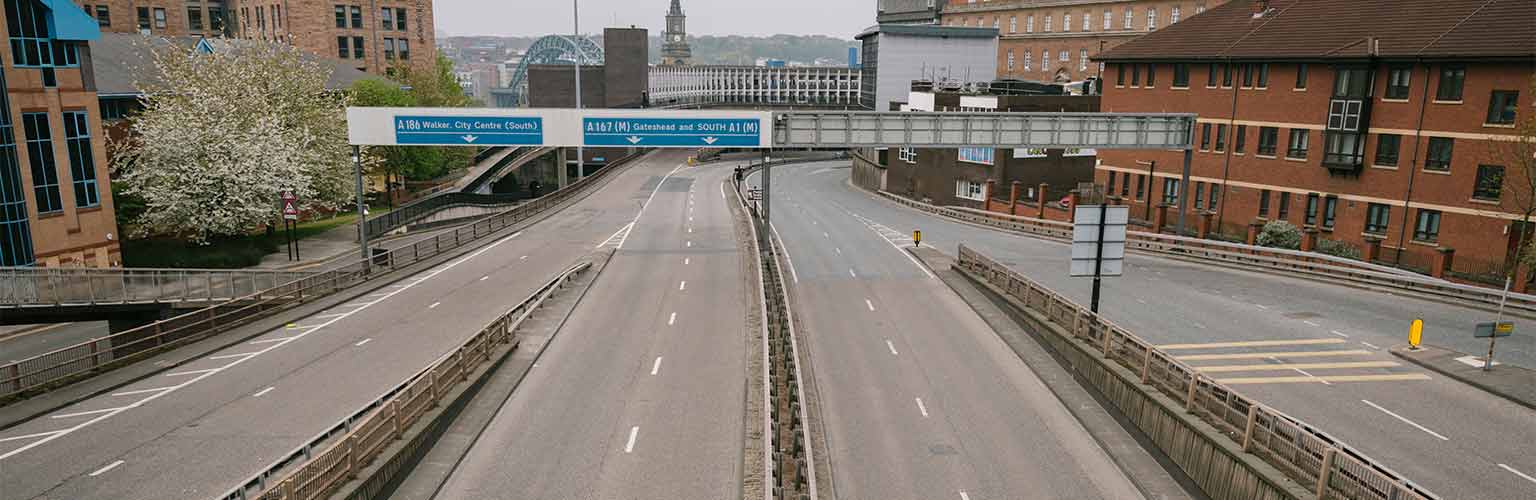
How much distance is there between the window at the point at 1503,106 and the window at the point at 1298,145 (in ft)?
26.4

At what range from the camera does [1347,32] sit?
43.3 metres

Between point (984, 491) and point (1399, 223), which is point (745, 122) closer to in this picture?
point (984, 491)

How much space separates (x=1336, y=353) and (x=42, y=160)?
4491cm

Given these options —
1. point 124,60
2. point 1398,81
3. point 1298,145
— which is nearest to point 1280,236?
point 1298,145

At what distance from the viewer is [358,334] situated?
27.4 m

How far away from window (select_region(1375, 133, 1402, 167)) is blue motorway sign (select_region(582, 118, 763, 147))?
2841 cm

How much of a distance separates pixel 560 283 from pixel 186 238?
78.8ft

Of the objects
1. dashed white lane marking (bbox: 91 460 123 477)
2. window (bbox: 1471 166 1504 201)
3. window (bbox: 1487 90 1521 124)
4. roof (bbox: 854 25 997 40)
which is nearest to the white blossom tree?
dashed white lane marking (bbox: 91 460 123 477)

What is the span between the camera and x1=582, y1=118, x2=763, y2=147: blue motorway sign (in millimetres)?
37781

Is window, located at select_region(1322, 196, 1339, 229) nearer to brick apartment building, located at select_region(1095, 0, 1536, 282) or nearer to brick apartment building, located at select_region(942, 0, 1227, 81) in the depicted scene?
brick apartment building, located at select_region(1095, 0, 1536, 282)

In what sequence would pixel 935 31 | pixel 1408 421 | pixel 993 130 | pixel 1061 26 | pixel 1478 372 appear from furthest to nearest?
pixel 1061 26 → pixel 935 31 → pixel 993 130 → pixel 1478 372 → pixel 1408 421

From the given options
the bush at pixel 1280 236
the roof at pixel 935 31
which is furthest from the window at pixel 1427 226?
the roof at pixel 935 31

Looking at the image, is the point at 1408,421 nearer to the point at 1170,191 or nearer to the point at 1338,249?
the point at 1338,249

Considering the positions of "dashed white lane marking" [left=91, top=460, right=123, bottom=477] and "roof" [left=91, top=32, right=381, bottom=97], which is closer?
"dashed white lane marking" [left=91, top=460, right=123, bottom=477]
